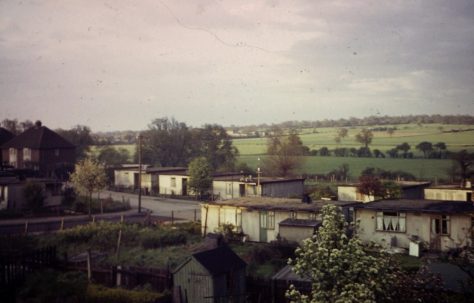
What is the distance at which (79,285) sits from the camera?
18.5 m

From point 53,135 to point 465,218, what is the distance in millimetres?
58854

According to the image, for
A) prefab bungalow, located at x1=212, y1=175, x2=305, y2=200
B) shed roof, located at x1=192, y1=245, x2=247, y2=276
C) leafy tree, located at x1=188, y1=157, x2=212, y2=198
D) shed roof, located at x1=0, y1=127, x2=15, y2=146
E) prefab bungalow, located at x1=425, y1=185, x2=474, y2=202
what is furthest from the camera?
shed roof, located at x1=0, y1=127, x2=15, y2=146

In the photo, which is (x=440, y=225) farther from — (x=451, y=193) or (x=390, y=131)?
(x=390, y=131)

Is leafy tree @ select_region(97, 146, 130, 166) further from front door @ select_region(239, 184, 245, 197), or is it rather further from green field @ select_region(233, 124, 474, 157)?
front door @ select_region(239, 184, 245, 197)

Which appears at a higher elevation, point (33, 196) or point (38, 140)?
point (38, 140)

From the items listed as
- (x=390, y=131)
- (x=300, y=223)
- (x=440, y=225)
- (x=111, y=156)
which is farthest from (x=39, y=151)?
(x=390, y=131)

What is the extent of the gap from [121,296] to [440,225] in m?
18.7

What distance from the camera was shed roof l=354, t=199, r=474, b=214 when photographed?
89.1ft

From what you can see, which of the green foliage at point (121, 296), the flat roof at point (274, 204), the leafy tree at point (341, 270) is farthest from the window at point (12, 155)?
the leafy tree at point (341, 270)

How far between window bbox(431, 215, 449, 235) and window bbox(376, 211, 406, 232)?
1.64 meters

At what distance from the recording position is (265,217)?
3198 centimetres

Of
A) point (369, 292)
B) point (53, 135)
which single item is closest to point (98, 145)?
point (53, 135)

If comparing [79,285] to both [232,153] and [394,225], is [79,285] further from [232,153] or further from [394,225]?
[232,153]

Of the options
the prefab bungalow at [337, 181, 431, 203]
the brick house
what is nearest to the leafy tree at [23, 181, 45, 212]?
the brick house
